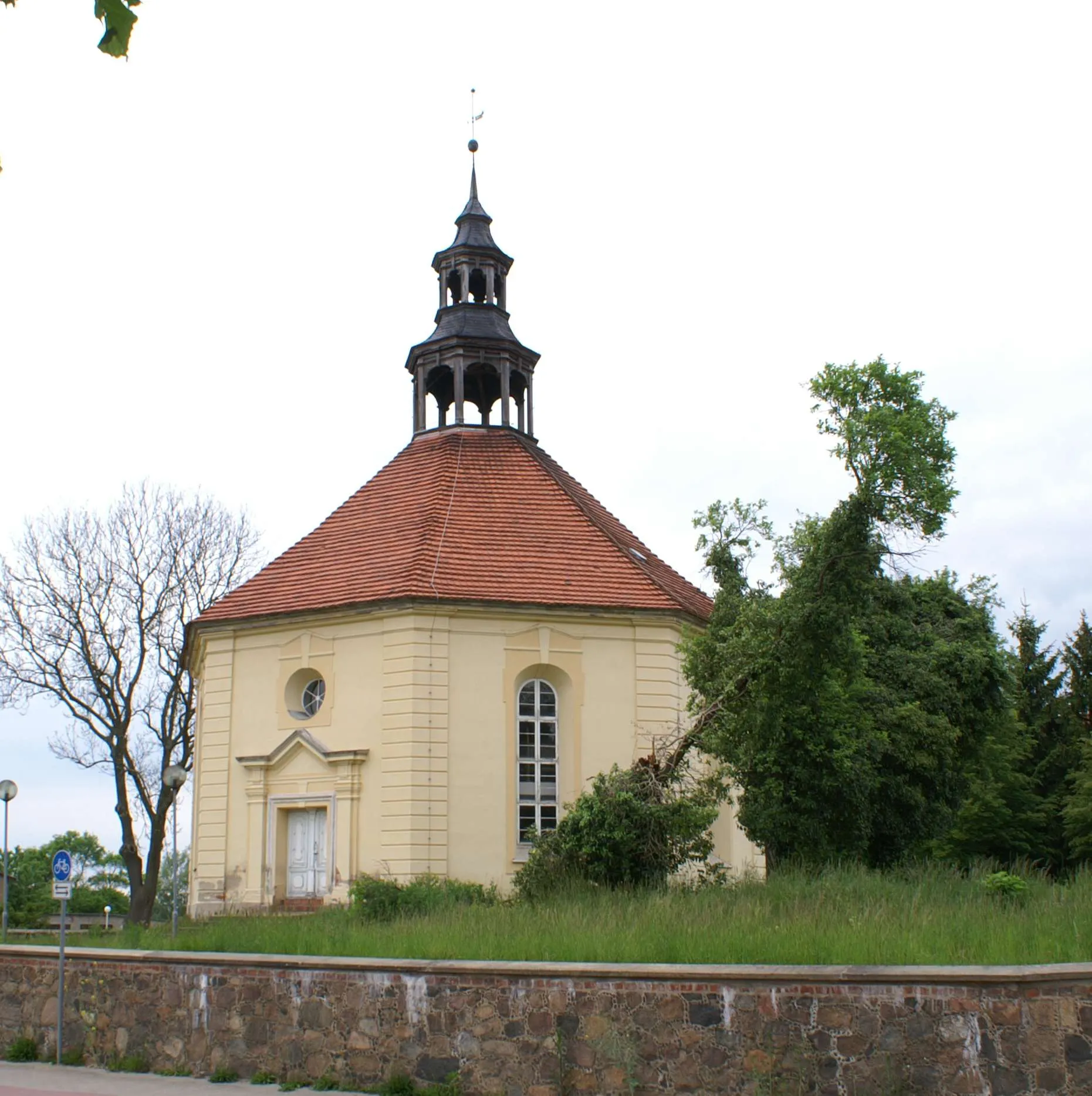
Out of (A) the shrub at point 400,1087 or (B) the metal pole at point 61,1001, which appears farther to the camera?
(B) the metal pole at point 61,1001

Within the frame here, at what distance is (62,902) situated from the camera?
1400cm

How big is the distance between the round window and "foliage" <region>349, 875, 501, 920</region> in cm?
436

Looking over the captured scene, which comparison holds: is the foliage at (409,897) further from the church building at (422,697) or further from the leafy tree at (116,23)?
the leafy tree at (116,23)

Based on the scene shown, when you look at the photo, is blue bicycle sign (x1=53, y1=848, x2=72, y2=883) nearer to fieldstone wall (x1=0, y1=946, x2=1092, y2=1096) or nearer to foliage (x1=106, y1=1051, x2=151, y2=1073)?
fieldstone wall (x1=0, y1=946, x2=1092, y2=1096)

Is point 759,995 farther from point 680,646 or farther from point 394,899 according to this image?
point 680,646

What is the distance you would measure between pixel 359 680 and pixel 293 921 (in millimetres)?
8876

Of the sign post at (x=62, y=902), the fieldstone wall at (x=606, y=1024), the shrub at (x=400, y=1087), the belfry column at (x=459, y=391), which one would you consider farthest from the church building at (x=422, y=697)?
the shrub at (x=400, y=1087)

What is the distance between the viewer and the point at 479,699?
23.0m

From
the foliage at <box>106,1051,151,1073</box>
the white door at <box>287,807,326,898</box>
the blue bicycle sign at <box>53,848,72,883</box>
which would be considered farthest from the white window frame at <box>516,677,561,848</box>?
the foliage at <box>106,1051,151,1073</box>

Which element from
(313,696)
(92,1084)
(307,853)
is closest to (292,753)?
(313,696)

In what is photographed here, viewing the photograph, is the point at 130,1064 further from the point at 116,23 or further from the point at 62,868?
the point at 116,23

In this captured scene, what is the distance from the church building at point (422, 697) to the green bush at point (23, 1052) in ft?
28.0

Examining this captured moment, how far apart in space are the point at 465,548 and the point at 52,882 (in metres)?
32.1

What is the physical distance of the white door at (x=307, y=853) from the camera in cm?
2273
